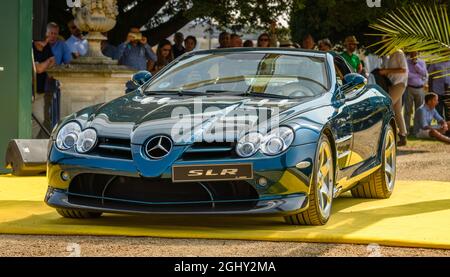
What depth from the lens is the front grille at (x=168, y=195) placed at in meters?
8.74

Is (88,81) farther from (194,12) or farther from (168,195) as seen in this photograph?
(168,195)

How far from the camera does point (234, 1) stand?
22.2m

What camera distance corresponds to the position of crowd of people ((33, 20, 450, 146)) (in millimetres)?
17547

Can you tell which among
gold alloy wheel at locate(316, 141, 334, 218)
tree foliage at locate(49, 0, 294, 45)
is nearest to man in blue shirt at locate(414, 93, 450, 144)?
tree foliage at locate(49, 0, 294, 45)

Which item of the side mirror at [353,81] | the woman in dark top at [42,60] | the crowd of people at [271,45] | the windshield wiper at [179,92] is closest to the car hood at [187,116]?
the windshield wiper at [179,92]

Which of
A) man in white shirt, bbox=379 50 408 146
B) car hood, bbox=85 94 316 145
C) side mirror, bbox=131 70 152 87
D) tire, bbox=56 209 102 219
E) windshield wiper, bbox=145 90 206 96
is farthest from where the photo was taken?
man in white shirt, bbox=379 50 408 146

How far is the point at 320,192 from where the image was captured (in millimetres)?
9180

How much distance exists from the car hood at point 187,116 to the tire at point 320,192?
39 cm

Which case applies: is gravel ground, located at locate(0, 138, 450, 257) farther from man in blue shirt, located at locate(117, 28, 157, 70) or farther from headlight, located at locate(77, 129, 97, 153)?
man in blue shirt, located at locate(117, 28, 157, 70)

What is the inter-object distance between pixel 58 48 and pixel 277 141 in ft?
30.8

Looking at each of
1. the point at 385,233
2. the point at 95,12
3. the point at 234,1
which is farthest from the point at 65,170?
the point at 234,1

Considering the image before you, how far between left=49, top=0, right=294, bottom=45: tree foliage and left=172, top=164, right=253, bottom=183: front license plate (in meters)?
13.2

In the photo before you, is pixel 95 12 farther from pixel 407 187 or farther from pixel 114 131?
pixel 114 131

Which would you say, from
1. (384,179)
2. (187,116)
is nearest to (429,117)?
(384,179)
